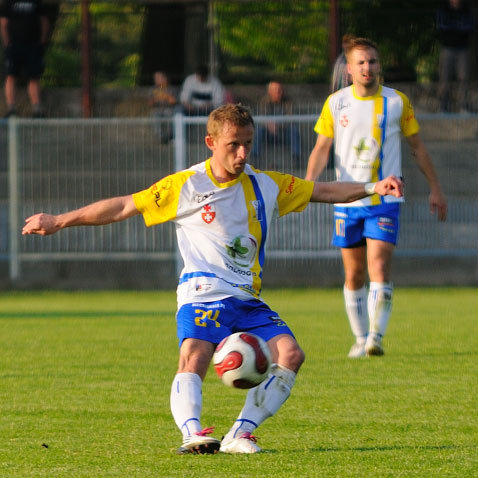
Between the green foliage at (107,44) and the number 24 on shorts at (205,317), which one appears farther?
the green foliage at (107,44)

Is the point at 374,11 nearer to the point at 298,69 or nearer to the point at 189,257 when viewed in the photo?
the point at 298,69

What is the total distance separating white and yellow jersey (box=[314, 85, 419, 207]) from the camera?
8.73 m

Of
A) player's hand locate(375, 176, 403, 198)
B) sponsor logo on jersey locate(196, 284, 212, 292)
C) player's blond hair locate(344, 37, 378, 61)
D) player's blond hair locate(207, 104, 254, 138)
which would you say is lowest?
sponsor logo on jersey locate(196, 284, 212, 292)

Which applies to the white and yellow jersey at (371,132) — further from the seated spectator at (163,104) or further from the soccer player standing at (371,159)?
the seated spectator at (163,104)

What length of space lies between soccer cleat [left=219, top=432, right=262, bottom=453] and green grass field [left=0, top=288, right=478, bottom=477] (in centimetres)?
8

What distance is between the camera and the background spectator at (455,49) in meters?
19.1

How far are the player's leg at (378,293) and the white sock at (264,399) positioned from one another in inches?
133

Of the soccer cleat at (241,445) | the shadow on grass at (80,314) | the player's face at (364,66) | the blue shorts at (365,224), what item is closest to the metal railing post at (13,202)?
the shadow on grass at (80,314)

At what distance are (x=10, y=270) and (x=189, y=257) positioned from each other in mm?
11625

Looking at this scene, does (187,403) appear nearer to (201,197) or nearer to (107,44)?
(201,197)

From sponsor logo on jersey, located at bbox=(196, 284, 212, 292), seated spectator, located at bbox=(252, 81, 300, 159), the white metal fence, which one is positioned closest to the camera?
sponsor logo on jersey, located at bbox=(196, 284, 212, 292)

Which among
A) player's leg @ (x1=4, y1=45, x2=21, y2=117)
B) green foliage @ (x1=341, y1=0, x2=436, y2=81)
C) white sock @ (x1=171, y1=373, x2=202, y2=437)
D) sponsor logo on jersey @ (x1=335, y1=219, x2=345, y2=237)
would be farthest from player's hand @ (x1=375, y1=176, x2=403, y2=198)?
green foliage @ (x1=341, y1=0, x2=436, y2=81)

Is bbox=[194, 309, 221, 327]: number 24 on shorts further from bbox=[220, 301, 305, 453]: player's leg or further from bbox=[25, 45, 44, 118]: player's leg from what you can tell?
bbox=[25, 45, 44, 118]: player's leg

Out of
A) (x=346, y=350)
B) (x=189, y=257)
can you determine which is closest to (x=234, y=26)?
(x=346, y=350)
